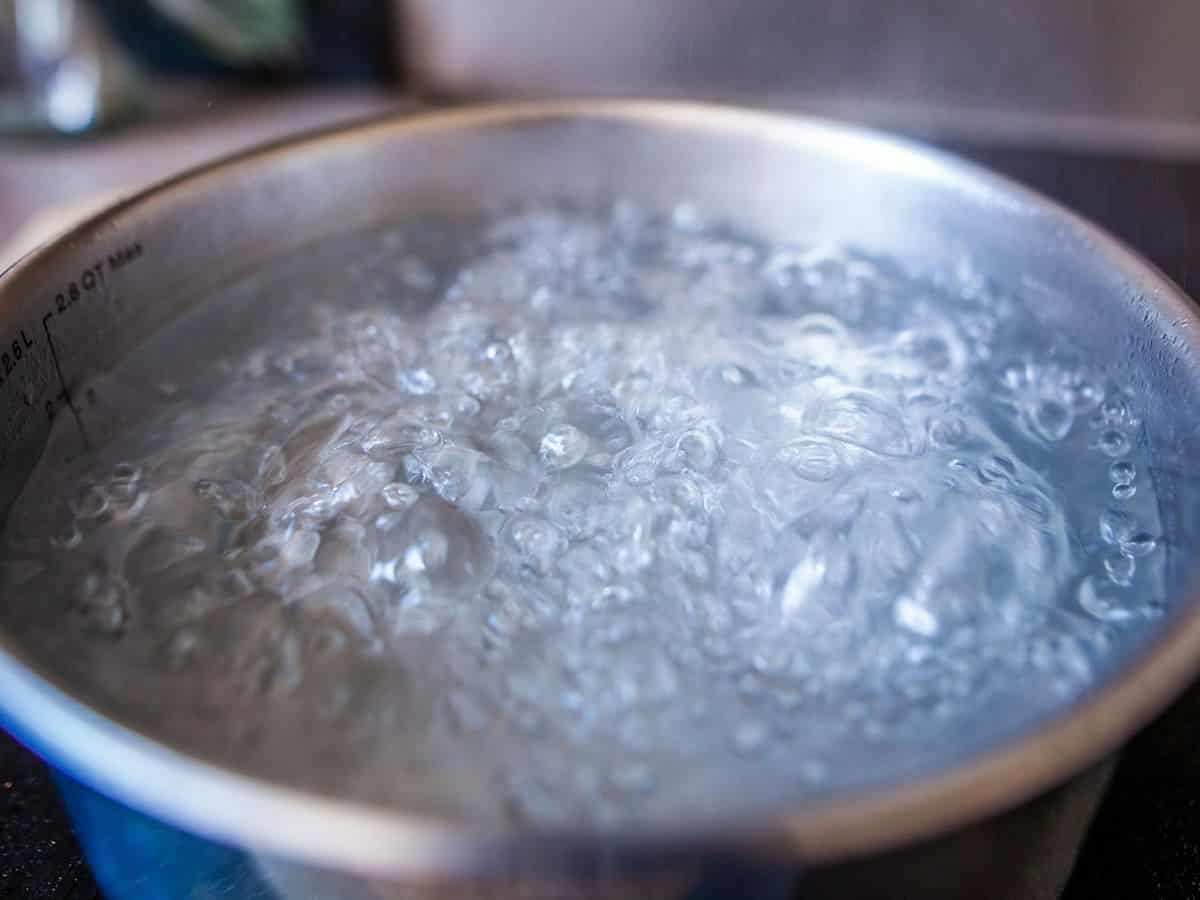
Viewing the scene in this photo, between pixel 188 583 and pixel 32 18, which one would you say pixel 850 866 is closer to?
pixel 188 583

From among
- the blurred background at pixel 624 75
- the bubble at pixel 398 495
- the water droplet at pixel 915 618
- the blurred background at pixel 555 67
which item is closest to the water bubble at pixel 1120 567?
the water droplet at pixel 915 618

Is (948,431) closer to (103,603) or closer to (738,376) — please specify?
(738,376)

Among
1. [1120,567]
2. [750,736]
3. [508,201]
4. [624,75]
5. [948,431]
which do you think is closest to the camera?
[750,736]

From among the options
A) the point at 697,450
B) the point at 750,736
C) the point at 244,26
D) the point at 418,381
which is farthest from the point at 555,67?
the point at 750,736

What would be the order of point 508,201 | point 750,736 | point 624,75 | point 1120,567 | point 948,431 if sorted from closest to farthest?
point 750,736 → point 1120,567 → point 948,431 → point 508,201 → point 624,75

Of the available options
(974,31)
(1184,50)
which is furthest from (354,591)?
(1184,50)

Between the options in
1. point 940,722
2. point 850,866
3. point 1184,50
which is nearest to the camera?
point 850,866

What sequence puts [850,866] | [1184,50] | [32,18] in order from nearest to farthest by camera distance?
[850,866], [1184,50], [32,18]
